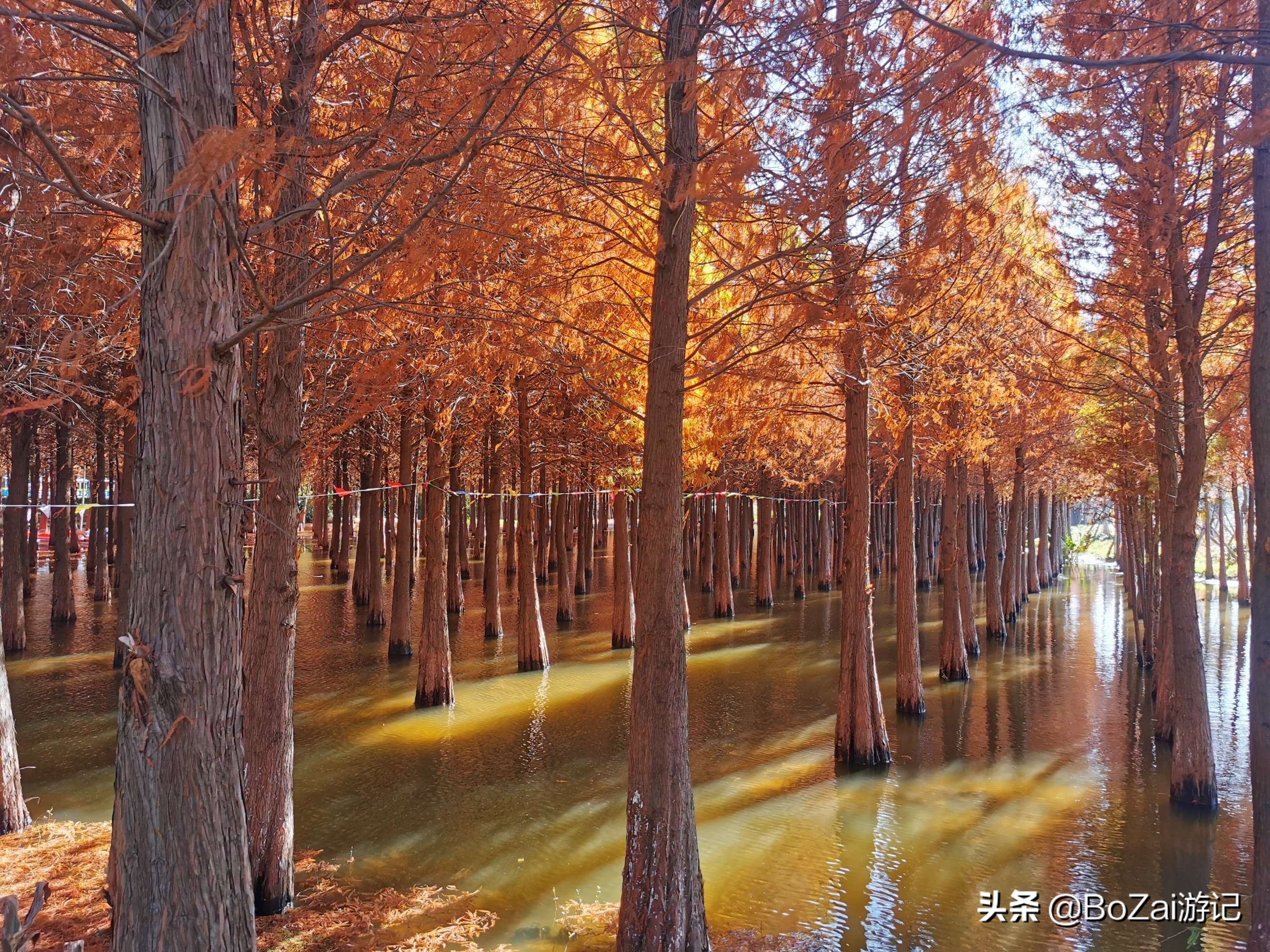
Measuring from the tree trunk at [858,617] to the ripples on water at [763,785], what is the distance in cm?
48

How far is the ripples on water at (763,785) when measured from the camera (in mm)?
8969

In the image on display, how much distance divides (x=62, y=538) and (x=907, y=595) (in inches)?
795

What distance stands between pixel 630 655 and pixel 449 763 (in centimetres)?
827

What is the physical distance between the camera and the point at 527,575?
18.2m

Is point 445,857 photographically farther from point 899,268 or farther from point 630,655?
point 630,655

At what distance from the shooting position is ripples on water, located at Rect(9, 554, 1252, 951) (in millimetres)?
8969

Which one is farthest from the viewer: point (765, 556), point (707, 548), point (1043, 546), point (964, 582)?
point (1043, 546)

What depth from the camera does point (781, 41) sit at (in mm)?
5836

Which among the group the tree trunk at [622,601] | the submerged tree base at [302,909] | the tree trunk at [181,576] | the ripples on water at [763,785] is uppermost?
the tree trunk at [181,576]

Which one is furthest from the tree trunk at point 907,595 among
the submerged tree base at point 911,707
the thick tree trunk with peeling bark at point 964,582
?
the thick tree trunk with peeling bark at point 964,582

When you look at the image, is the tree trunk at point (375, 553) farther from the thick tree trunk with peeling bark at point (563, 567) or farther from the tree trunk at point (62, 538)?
the tree trunk at point (62, 538)

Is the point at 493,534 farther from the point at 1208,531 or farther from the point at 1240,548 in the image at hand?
the point at 1208,531

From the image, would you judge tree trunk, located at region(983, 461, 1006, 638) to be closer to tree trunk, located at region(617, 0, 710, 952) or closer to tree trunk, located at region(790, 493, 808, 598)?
tree trunk, located at region(790, 493, 808, 598)

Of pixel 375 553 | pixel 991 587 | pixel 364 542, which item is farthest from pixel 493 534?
pixel 991 587
